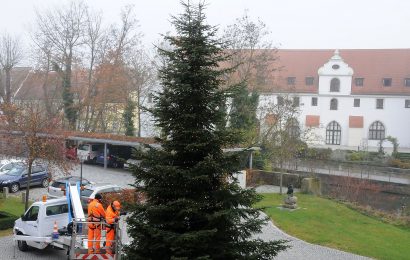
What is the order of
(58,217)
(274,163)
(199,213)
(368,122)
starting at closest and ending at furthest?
(199,213) → (58,217) → (274,163) → (368,122)

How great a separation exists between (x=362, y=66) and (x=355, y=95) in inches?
193

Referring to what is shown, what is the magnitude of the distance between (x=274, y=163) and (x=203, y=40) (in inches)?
1224

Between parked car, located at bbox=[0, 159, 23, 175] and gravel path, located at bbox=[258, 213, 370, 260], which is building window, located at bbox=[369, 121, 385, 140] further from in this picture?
parked car, located at bbox=[0, 159, 23, 175]

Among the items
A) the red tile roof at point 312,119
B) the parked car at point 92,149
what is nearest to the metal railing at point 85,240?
the parked car at point 92,149

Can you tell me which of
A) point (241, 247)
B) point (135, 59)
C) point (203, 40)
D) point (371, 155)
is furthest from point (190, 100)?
point (371, 155)

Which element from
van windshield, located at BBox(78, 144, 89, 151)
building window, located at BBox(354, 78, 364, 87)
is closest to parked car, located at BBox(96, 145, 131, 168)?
van windshield, located at BBox(78, 144, 89, 151)

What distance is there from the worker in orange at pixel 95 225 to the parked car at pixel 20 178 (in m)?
14.7

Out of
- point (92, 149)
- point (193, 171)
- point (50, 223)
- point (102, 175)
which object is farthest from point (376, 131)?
point (193, 171)

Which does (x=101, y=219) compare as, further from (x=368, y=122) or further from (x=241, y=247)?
(x=368, y=122)

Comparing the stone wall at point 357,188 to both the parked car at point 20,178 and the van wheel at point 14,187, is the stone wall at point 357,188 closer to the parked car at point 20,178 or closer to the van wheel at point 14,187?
the parked car at point 20,178

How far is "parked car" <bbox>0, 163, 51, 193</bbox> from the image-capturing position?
27.6 meters

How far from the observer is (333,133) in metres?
67.0

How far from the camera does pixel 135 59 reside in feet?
165

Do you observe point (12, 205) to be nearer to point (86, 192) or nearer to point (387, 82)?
point (86, 192)
